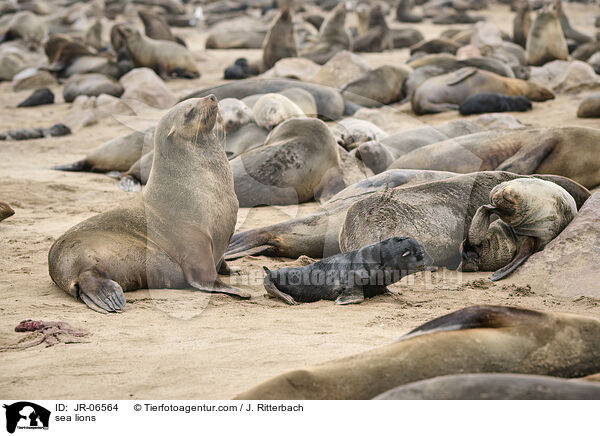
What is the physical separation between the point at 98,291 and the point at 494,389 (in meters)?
2.68

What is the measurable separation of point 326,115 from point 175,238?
5968mm

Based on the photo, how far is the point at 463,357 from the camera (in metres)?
2.56

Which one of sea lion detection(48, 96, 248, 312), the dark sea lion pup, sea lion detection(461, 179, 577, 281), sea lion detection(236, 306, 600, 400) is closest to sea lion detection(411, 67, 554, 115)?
sea lion detection(461, 179, 577, 281)

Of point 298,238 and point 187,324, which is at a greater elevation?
point 187,324

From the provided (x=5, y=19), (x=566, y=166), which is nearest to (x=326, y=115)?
(x=566, y=166)

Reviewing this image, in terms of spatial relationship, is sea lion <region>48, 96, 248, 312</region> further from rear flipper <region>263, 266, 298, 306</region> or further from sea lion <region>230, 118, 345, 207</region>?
sea lion <region>230, 118, 345, 207</region>

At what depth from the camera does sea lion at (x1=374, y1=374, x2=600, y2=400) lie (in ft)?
7.18

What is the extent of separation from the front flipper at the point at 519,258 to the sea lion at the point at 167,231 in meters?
1.60

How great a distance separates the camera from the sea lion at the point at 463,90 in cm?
1134

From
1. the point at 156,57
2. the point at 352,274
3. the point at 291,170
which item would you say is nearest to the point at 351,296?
the point at 352,274

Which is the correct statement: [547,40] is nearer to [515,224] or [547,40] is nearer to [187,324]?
[515,224]

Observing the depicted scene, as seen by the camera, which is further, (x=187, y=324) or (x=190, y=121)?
(x=190, y=121)

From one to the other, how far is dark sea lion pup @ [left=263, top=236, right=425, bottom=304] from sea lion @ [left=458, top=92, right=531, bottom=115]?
6578 mm

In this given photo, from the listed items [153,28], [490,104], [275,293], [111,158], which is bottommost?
[153,28]
